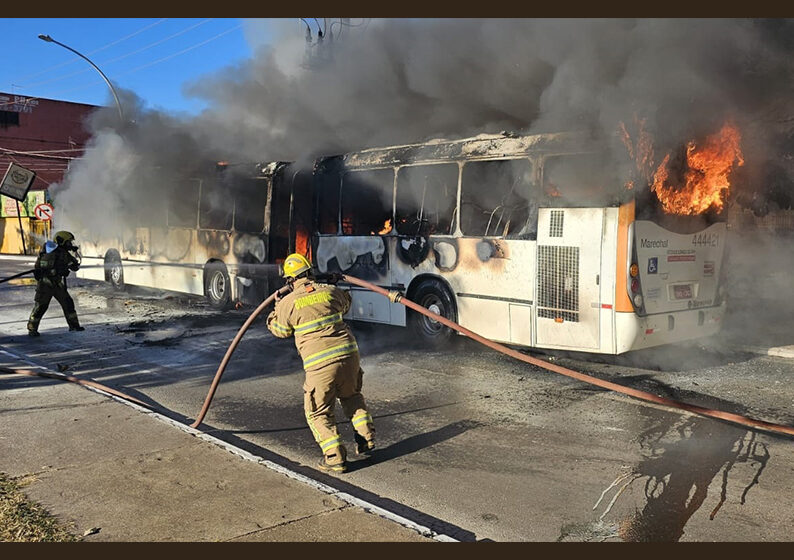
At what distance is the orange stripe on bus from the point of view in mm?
6730

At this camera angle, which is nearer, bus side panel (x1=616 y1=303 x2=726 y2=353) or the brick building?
bus side panel (x1=616 y1=303 x2=726 y2=353)

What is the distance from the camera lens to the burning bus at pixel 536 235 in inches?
270

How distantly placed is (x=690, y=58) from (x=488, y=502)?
5197mm

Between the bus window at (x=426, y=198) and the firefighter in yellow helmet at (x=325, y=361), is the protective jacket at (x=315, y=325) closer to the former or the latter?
the firefighter in yellow helmet at (x=325, y=361)

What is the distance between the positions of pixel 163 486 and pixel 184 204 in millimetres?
9788

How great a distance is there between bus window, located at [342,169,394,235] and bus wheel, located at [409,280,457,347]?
3.36ft

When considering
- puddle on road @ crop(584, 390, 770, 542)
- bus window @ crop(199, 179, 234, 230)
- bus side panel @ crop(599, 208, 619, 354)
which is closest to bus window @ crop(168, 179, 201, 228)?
bus window @ crop(199, 179, 234, 230)

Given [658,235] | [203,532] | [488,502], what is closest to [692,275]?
[658,235]

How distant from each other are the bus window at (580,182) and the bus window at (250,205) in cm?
557

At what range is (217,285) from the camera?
1238 cm

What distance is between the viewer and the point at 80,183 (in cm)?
1552

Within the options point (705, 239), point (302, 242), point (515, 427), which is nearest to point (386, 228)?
point (302, 242)

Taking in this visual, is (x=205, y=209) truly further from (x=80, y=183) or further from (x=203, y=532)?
(x=203, y=532)

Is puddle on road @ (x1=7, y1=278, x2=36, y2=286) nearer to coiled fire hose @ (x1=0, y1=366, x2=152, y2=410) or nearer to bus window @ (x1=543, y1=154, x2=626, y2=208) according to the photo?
coiled fire hose @ (x1=0, y1=366, x2=152, y2=410)
